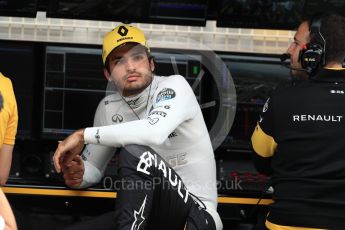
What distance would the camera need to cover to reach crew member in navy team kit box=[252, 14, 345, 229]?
95.5 inches

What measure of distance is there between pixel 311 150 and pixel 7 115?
1.23 metres

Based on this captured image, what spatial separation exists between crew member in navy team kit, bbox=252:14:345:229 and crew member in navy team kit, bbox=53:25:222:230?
0.39 metres

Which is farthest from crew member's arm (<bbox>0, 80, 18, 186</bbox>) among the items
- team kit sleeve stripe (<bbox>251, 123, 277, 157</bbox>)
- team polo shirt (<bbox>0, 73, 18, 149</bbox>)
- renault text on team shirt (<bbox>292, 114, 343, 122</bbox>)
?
renault text on team shirt (<bbox>292, 114, 343, 122</bbox>)

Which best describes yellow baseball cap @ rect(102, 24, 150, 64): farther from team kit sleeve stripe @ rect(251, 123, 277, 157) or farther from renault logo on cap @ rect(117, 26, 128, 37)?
team kit sleeve stripe @ rect(251, 123, 277, 157)

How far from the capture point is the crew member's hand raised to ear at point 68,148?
2.66 metres

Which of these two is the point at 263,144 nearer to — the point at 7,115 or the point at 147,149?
the point at 147,149

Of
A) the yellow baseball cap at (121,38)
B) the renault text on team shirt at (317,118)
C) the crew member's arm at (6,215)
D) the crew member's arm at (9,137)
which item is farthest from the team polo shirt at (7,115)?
the renault text on team shirt at (317,118)

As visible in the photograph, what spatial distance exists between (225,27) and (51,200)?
1.34 m

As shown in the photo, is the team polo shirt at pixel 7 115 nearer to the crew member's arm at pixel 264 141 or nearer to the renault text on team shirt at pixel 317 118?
the crew member's arm at pixel 264 141

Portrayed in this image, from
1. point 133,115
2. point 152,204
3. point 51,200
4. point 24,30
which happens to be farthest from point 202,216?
point 24,30

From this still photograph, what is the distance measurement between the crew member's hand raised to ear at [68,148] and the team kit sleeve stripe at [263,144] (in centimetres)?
72

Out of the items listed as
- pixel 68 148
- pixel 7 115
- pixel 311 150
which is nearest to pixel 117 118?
pixel 68 148

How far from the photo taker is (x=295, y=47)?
270cm

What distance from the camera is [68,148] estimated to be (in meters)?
2.66
